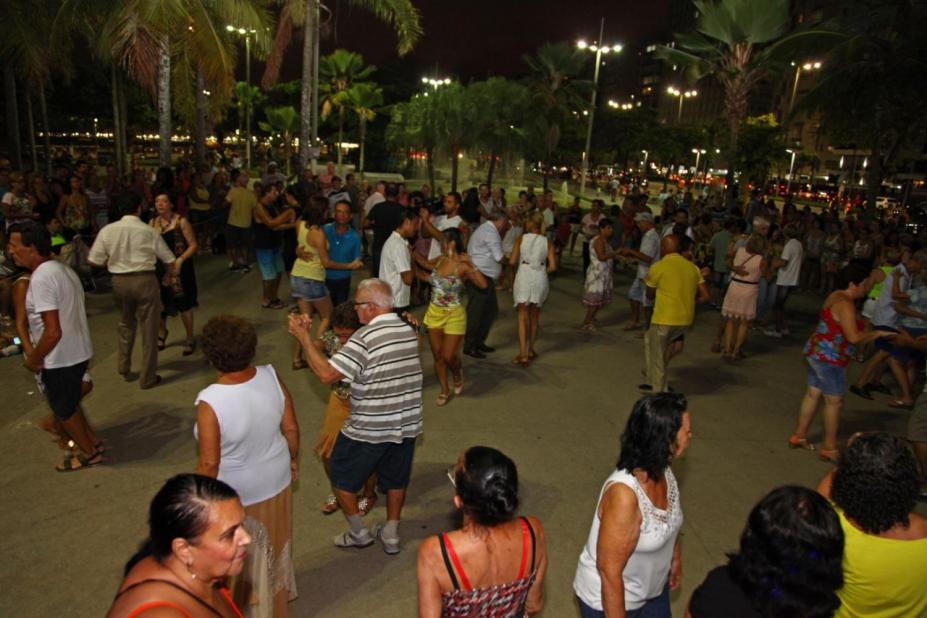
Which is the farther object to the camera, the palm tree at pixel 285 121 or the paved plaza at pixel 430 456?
the palm tree at pixel 285 121

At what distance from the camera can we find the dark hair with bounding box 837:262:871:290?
5.60 meters

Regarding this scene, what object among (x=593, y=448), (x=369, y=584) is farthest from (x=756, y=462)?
(x=369, y=584)

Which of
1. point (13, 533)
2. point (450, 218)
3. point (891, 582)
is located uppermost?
point (450, 218)

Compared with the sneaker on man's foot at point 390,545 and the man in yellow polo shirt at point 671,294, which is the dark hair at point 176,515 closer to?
the sneaker on man's foot at point 390,545

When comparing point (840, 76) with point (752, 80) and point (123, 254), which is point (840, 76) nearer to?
point (752, 80)

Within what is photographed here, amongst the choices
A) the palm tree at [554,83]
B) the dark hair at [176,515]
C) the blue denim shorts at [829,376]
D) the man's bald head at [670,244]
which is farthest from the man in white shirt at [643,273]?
the palm tree at [554,83]

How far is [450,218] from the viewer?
29.3ft

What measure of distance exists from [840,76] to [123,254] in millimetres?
16673

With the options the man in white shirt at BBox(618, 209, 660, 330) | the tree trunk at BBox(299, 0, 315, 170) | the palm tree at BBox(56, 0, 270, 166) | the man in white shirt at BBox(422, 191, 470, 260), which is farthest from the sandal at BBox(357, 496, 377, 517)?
the tree trunk at BBox(299, 0, 315, 170)

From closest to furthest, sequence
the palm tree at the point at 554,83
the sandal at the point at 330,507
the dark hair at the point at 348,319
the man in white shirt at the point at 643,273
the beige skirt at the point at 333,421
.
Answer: the dark hair at the point at 348,319, the beige skirt at the point at 333,421, the sandal at the point at 330,507, the man in white shirt at the point at 643,273, the palm tree at the point at 554,83

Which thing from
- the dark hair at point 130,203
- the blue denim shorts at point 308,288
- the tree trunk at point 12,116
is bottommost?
the blue denim shorts at point 308,288

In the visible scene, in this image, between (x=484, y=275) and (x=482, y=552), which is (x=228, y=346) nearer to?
(x=482, y=552)

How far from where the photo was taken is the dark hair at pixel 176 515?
1.87m

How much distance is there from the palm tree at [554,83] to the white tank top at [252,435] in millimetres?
28048
